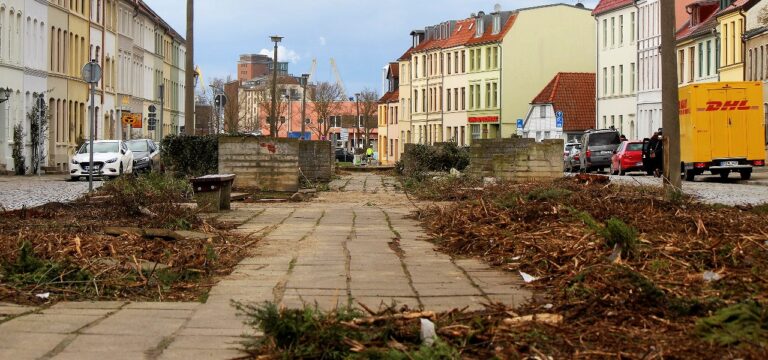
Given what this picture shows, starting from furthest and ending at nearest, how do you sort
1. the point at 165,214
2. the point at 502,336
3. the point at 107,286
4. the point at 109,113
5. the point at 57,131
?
the point at 109,113 → the point at 57,131 → the point at 165,214 → the point at 107,286 → the point at 502,336

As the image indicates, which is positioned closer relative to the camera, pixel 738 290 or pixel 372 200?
pixel 738 290

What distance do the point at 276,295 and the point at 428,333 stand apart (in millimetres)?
3106

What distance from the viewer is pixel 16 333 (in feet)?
23.8

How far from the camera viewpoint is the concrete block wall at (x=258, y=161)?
88.2 feet

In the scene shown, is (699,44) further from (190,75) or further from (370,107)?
(370,107)

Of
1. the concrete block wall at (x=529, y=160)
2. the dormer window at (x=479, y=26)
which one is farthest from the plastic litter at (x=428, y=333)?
the dormer window at (x=479, y=26)

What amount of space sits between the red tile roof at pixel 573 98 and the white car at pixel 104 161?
56.0 metres

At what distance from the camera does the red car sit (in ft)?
169

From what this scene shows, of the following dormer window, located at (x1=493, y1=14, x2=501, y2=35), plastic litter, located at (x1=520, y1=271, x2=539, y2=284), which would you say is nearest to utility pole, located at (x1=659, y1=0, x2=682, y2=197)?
plastic litter, located at (x1=520, y1=271, x2=539, y2=284)

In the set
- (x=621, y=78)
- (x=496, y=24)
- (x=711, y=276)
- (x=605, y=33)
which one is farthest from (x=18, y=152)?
(x=496, y=24)

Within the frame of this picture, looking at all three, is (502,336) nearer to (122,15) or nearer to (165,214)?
(165,214)

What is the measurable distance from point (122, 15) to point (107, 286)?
74.2 metres

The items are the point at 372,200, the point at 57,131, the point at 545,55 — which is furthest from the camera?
the point at 545,55

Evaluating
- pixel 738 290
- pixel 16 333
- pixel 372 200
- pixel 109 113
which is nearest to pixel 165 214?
pixel 16 333
